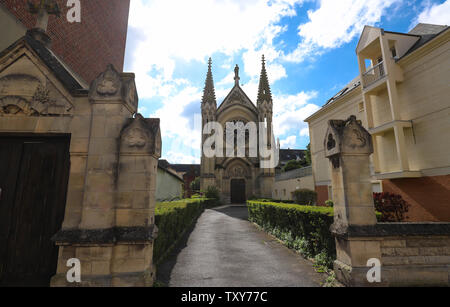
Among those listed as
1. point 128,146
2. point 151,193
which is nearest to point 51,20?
point 128,146

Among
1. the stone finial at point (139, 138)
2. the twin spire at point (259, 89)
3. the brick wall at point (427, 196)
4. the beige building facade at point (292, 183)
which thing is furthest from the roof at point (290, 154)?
the stone finial at point (139, 138)

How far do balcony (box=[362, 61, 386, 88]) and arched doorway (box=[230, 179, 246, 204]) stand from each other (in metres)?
20.2

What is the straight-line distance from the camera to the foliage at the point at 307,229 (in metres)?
5.29

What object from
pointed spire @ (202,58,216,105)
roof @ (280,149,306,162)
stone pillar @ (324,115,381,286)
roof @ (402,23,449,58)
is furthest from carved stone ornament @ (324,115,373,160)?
roof @ (280,149,306,162)

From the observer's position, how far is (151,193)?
3.71 metres

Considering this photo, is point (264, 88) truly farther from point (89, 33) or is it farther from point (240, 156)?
point (89, 33)

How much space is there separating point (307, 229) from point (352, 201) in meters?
2.76

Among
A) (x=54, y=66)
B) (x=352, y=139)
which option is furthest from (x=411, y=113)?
(x=54, y=66)

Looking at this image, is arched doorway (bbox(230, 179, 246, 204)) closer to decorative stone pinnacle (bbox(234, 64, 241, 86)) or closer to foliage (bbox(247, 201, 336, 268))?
decorative stone pinnacle (bbox(234, 64, 241, 86))

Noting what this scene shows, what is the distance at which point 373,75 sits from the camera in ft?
41.1

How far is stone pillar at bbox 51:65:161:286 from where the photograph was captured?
333 cm

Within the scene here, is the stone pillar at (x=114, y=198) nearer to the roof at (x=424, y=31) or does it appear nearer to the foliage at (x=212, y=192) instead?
the roof at (x=424, y=31)

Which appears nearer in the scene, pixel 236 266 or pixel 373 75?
pixel 236 266
